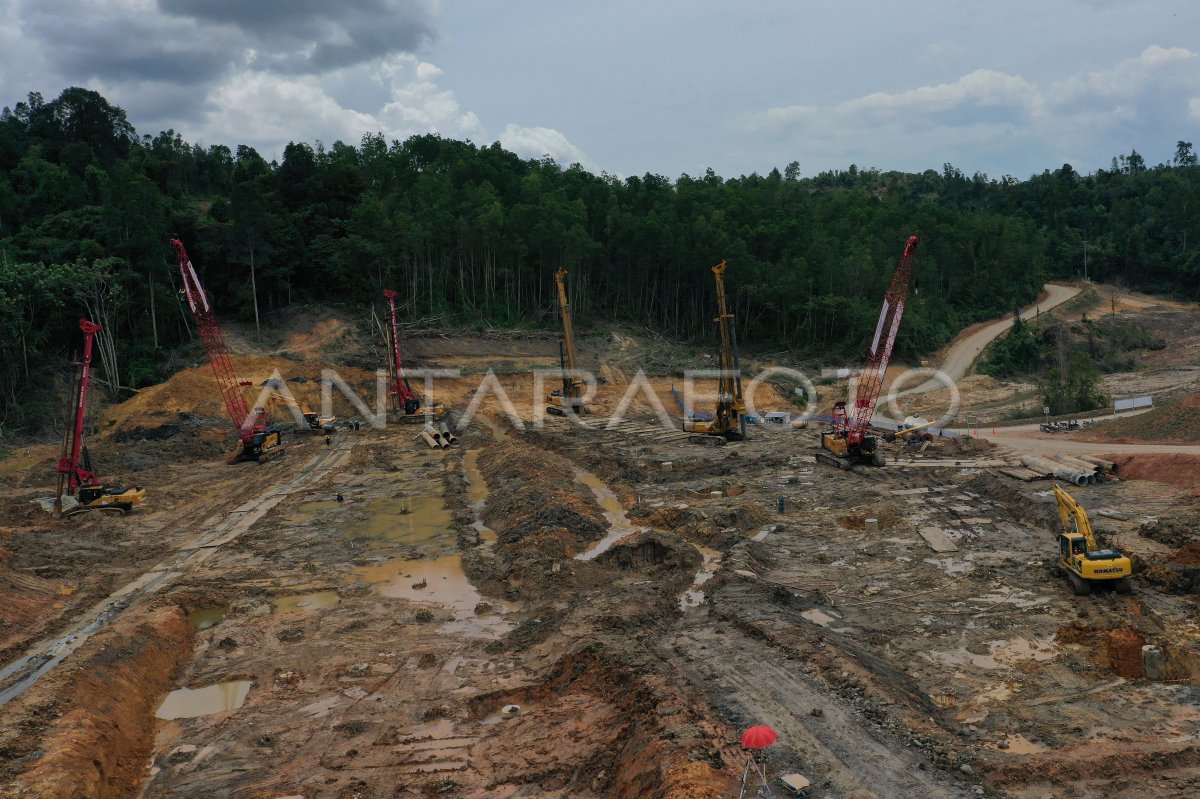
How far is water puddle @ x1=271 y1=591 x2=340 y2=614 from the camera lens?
932 inches

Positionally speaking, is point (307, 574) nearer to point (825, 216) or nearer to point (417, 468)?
point (417, 468)

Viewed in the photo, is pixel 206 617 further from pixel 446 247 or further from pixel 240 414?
pixel 446 247

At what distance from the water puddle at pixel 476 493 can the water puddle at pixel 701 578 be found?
7849 mm

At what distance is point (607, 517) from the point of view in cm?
3219

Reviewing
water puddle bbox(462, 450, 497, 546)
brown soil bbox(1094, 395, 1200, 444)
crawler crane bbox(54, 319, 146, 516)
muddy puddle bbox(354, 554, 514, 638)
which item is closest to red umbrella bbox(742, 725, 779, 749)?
muddy puddle bbox(354, 554, 514, 638)

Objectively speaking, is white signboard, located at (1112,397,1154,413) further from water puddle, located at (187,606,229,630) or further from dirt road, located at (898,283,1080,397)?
water puddle, located at (187,606,229,630)

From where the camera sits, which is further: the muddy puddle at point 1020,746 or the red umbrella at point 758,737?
the muddy puddle at point 1020,746

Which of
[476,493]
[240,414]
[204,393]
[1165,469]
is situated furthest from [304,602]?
[204,393]

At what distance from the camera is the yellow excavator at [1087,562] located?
808 inches

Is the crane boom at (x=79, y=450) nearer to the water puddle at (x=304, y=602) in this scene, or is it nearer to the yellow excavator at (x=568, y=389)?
the water puddle at (x=304, y=602)

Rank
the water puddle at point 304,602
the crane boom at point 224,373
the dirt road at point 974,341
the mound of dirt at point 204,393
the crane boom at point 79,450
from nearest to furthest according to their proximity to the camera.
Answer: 1. the water puddle at point 304,602
2. the crane boom at point 79,450
3. the crane boom at point 224,373
4. the mound of dirt at point 204,393
5. the dirt road at point 974,341

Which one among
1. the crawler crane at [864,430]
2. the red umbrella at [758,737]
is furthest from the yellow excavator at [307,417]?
the red umbrella at [758,737]

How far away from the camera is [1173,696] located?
15898 millimetres

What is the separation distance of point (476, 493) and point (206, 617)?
49.4ft
